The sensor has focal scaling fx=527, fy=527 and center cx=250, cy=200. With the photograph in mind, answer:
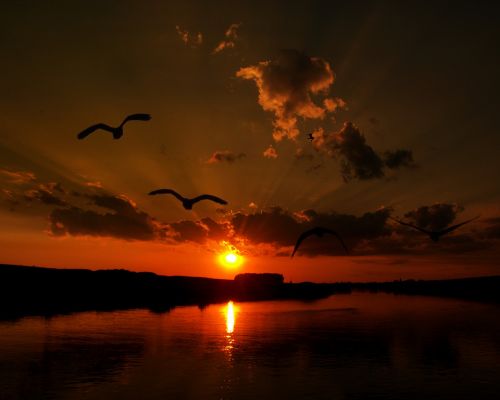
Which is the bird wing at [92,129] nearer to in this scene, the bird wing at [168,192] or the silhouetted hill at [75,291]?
the bird wing at [168,192]

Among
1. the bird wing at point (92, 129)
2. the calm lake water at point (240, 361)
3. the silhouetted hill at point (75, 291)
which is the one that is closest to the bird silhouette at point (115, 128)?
the bird wing at point (92, 129)

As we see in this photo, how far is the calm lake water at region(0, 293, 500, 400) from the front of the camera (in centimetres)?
4128

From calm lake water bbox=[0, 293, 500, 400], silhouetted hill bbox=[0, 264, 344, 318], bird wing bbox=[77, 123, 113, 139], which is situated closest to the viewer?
bird wing bbox=[77, 123, 113, 139]

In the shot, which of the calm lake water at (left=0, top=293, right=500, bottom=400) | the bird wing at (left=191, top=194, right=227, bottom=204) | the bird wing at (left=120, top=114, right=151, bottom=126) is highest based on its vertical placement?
the bird wing at (left=120, top=114, right=151, bottom=126)

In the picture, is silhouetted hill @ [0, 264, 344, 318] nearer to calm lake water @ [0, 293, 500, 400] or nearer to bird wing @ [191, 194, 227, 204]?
calm lake water @ [0, 293, 500, 400]

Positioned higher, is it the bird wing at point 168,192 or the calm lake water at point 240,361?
the bird wing at point 168,192

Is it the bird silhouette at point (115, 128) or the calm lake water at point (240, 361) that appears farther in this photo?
the calm lake water at point (240, 361)

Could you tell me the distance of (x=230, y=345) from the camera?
6562cm

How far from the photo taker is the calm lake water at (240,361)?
135 ft

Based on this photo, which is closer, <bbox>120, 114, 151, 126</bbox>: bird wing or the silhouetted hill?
<bbox>120, 114, 151, 126</bbox>: bird wing

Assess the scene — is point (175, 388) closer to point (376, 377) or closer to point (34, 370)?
point (34, 370)

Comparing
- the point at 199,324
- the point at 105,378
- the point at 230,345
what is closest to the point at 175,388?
the point at 105,378

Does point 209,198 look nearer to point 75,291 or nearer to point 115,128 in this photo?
point 115,128

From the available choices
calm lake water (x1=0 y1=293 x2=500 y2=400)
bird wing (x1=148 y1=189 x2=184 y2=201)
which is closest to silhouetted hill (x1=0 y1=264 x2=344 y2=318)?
calm lake water (x1=0 y1=293 x2=500 y2=400)
